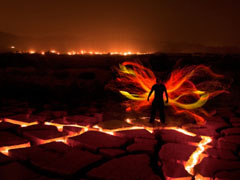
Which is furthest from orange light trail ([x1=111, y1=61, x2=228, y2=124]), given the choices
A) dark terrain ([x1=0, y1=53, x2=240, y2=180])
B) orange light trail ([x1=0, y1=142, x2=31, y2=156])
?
orange light trail ([x1=0, y1=142, x2=31, y2=156])

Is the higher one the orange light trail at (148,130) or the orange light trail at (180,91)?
the orange light trail at (180,91)

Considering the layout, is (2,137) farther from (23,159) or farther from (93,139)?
(93,139)

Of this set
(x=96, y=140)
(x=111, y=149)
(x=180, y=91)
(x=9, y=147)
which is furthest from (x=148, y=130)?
(x=180, y=91)

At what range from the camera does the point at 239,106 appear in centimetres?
823

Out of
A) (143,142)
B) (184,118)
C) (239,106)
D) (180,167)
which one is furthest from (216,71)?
(180,167)

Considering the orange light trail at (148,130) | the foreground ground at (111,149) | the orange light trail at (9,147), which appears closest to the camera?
the foreground ground at (111,149)

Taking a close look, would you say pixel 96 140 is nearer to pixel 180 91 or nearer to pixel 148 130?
pixel 148 130

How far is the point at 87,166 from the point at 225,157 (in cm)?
226

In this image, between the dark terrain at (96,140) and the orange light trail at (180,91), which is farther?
the orange light trail at (180,91)

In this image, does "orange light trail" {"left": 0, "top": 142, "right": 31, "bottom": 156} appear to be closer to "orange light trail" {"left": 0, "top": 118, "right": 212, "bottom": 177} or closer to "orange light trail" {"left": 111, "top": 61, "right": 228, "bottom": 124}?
"orange light trail" {"left": 0, "top": 118, "right": 212, "bottom": 177}

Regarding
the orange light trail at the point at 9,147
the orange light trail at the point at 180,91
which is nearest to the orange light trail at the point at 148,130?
the orange light trail at the point at 9,147

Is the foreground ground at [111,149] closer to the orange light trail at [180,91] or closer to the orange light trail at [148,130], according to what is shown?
the orange light trail at [148,130]

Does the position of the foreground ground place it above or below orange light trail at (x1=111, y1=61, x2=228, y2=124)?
below

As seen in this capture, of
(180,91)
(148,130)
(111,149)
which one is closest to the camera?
(111,149)
